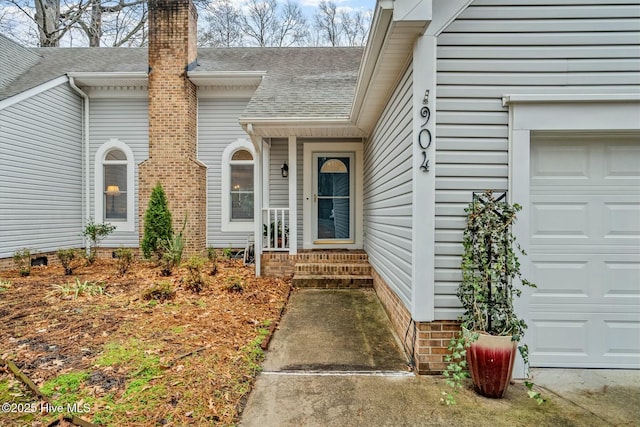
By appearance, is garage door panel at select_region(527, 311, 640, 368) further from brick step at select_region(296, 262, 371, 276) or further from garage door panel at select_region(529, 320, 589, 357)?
brick step at select_region(296, 262, 371, 276)

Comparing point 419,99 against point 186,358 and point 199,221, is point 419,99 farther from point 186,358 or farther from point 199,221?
point 199,221

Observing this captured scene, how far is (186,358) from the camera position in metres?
3.01

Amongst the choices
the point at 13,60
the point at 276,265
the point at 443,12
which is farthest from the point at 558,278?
the point at 13,60

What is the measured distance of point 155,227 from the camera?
25.0 ft

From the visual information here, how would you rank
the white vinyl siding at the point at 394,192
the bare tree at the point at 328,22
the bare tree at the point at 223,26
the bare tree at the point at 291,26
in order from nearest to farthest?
the white vinyl siding at the point at 394,192 → the bare tree at the point at 223,26 → the bare tree at the point at 291,26 → the bare tree at the point at 328,22

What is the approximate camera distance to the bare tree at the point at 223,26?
14891mm

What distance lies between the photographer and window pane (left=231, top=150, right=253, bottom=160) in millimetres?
8781

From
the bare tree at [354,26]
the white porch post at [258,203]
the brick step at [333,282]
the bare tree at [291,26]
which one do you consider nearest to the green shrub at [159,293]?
the white porch post at [258,203]

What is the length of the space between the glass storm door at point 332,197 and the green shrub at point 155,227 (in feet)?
12.2

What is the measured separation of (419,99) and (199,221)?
22.6ft

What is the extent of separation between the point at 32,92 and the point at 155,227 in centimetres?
414

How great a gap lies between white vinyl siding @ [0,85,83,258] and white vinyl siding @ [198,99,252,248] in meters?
3.32

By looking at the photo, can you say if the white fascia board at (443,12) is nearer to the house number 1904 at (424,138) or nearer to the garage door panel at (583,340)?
the house number 1904 at (424,138)

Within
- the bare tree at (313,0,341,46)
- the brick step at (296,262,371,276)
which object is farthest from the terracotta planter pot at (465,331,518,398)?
the bare tree at (313,0,341,46)
